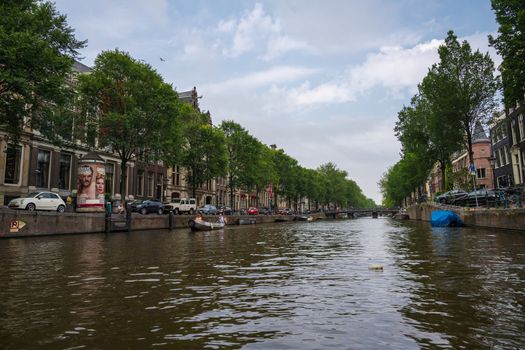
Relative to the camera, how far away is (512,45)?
80.1 ft

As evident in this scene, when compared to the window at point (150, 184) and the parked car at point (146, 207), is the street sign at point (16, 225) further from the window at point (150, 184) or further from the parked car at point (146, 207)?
the window at point (150, 184)

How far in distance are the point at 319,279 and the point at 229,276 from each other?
2.48 meters

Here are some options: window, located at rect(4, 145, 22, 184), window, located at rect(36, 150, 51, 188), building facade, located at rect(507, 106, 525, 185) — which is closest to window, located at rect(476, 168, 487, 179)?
building facade, located at rect(507, 106, 525, 185)

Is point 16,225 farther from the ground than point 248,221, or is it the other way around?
point 16,225

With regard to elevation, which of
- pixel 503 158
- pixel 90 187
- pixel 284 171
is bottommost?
pixel 90 187

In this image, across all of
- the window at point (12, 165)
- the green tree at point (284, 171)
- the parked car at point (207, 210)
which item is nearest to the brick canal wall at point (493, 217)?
the parked car at point (207, 210)

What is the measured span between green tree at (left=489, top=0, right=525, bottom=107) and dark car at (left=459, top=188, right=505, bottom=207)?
28.4ft

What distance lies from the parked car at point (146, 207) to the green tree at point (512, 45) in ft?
113

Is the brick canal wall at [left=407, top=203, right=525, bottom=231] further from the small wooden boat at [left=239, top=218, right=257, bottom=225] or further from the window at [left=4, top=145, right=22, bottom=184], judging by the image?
the window at [left=4, top=145, right=22, bottom=184]

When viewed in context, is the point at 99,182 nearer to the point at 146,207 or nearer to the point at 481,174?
the point at 146,207

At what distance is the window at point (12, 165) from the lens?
37469mm

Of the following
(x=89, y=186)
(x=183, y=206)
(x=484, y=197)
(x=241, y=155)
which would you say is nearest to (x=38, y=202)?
(x=89, y=186)

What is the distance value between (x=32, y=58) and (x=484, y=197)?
36.9 m

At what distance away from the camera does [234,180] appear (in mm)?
71000
